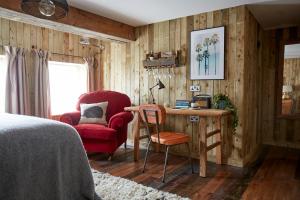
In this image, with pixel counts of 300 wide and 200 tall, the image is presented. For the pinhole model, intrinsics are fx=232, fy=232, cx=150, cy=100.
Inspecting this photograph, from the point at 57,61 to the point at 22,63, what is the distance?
2.36ft

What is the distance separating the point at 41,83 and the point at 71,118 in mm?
943

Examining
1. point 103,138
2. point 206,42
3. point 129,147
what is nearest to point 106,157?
point 103,138

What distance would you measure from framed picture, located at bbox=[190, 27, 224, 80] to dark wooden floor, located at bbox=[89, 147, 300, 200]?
1.30 m

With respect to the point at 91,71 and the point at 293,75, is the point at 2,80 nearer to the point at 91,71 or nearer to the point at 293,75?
the point at 91,71

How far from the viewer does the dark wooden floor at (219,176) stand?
7.72 feet

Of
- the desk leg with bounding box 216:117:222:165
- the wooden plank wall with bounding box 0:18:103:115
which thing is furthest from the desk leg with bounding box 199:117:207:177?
the wooden plank wall with bounding box 0:18:103:115

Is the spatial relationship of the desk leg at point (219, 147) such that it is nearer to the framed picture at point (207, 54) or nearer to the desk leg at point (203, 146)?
the desk leg at point (203, 146)

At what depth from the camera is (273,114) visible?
171 inches

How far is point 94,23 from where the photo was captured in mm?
3498

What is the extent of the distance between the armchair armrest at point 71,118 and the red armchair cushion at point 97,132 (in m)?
0.25

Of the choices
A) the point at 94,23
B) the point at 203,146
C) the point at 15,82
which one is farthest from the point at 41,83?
the point at 203,146

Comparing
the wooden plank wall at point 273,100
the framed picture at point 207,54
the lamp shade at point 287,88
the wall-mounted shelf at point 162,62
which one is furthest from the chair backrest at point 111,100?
the lamp shade at point 287,88

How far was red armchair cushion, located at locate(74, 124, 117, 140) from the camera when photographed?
3.28 metres

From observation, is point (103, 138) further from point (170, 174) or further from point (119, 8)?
point (119, 8)
